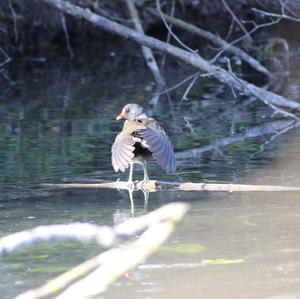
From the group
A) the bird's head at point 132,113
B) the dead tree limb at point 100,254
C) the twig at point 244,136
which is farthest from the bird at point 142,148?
the twig at point 244,136

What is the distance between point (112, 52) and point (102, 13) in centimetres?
496

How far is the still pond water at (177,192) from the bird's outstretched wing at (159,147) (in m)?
0.24

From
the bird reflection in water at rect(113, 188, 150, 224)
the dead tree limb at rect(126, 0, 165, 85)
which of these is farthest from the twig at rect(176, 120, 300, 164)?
the dead tree limb at rect(126, 0, 165, 85)

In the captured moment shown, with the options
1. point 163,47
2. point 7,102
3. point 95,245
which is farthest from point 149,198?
point 7,102

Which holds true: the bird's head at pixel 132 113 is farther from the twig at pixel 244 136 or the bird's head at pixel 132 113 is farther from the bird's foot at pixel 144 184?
the bird's foot at pixel 144 184

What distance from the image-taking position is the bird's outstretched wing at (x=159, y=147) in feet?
22.8

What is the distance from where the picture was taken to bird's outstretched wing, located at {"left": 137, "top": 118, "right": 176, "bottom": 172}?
6.94m

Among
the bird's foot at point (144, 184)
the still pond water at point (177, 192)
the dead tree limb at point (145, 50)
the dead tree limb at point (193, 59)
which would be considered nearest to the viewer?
the still pond water at point (177, 192)

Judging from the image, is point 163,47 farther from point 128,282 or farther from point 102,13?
point 128,282

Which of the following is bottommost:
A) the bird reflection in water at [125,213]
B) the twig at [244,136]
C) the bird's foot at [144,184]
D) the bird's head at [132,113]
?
the bird reflection in water at [125,213]

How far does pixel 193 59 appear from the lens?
1148 cm

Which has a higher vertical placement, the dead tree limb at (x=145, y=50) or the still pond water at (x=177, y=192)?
the dead tree limb at (x=145, y=50)

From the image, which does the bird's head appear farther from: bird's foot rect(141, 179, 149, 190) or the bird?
bird's foot rect(141, 179, 149, 190)

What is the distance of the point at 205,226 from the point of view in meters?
5.93
